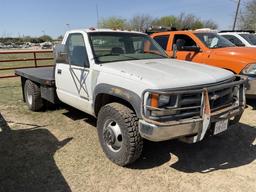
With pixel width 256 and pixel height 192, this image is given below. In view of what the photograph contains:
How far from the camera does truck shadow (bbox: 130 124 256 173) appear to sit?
3.97m

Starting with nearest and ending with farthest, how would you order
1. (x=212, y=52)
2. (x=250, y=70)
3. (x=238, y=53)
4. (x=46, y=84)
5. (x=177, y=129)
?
1. (x=177, y=129)
2. (x=46, y=84)
3. (x=250, y=70)
4. (x=238, y=53)
5. (x=212, y=52)

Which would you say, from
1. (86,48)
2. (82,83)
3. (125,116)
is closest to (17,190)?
(125,116)

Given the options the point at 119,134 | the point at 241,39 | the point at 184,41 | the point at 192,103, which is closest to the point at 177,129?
the point at 192,103

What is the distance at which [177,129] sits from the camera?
331 cm

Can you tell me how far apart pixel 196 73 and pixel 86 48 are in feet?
6.05

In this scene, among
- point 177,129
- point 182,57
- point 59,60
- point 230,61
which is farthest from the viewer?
point 182,57

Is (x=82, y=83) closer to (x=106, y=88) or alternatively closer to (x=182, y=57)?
(x=106, y=88)

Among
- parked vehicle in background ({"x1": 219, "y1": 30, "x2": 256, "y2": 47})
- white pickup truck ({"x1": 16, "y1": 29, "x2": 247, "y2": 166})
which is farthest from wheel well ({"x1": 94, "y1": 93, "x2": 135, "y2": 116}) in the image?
parked vehicle in background ({"x1": 219, "y1": 30, "x2": 256, "y2": 47})

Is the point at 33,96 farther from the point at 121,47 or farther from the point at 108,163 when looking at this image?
the point at 108,163

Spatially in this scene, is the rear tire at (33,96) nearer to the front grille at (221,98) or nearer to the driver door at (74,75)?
the driver door at (74,75)

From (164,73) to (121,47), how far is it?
1.42 meters

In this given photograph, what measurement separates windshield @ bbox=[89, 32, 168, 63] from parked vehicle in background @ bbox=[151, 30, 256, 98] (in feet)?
2.26

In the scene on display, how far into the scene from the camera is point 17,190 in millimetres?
3373

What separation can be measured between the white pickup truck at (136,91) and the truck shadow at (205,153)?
1.77ft
